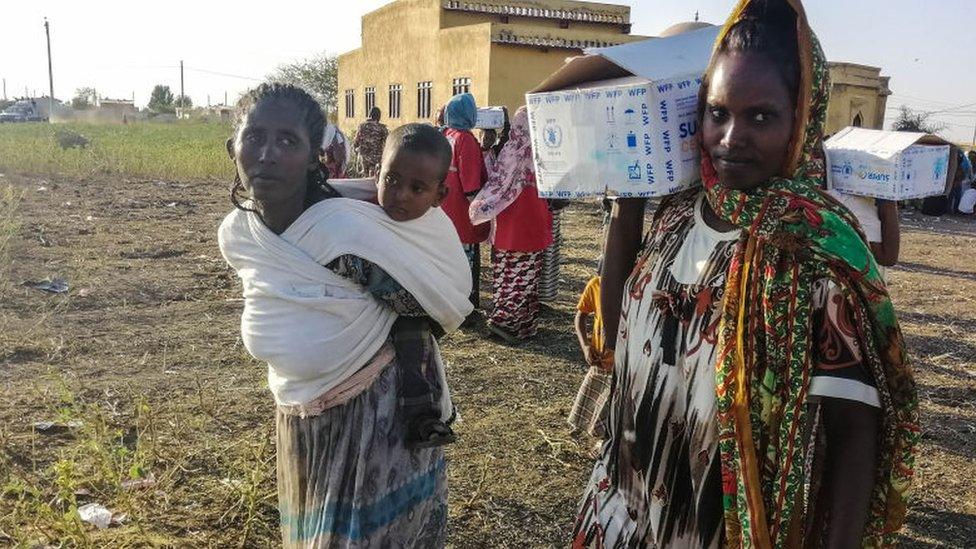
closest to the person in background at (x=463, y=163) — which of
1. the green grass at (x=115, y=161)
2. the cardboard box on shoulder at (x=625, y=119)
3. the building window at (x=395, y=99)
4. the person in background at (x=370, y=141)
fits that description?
the cardboard box on shoulder at (x=625, y=119)

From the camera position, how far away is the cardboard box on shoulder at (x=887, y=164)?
3902mm

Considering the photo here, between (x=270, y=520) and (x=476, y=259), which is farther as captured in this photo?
(x=476, y=259)

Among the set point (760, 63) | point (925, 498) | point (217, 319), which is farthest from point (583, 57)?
point (217, 319)

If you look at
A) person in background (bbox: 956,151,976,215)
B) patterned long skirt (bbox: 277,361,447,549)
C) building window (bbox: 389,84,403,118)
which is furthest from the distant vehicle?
patterned long skirt (bbox: 277,361,447,549)

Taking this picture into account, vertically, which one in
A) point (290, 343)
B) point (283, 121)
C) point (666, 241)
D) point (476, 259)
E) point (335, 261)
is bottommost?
point (476, 259)

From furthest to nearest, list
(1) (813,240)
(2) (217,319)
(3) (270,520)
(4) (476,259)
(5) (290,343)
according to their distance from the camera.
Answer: (4) (476,259) → (2) (217,319) → (3) (270,520) → (5) (290,343) → (1) (813,240)

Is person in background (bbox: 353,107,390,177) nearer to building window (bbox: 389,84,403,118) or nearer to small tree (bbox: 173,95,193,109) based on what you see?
building window (bbox: 389,84,403,118)

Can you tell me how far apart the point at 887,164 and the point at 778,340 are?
10.7ft

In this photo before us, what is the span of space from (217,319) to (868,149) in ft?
15.2

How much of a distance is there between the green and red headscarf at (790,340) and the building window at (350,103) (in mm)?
23319

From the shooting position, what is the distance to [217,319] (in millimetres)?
5910

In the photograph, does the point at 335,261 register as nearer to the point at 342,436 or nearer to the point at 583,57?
the point at 342,436

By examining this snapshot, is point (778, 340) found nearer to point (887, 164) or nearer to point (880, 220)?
point (887, 164)

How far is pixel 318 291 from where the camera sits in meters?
1.84
